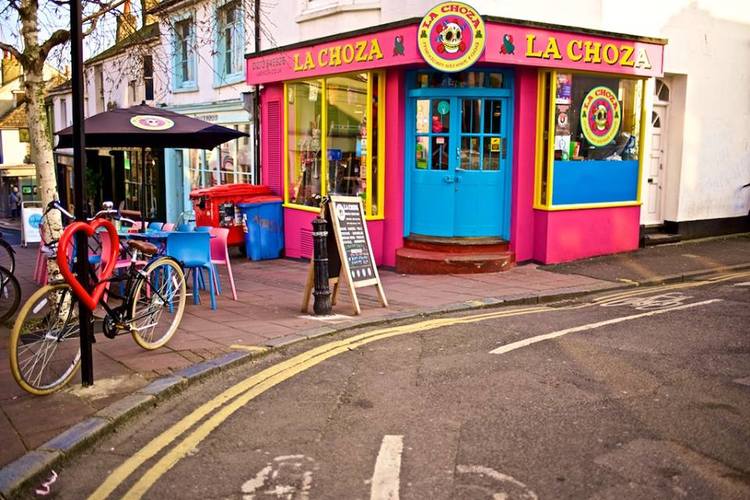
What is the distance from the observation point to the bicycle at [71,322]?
5285 mm

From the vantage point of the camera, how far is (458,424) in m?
4.82

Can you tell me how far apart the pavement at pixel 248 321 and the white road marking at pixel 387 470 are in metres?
1.81

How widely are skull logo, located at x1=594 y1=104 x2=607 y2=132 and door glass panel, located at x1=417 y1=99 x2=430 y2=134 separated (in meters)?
2.87

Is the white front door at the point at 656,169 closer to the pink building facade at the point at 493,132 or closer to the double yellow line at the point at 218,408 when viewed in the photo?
the pink building facade at the point at 493,132

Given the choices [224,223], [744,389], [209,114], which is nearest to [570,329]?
[744,389]

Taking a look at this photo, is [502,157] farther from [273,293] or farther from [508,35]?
[273,293]

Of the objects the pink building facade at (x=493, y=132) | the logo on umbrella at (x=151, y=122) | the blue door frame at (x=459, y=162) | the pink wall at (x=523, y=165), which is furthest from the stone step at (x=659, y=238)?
the logo on umbrella at (x=151, y=122)

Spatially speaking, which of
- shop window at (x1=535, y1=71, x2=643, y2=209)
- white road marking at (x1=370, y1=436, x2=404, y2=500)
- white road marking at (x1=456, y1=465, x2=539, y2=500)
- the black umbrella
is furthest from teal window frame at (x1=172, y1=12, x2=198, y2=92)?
white road marking at (x1=456, y1=465, x2=539, y2=500)

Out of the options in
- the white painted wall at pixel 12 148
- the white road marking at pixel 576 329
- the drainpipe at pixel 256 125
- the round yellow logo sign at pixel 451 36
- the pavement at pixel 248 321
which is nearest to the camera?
the pavement at pixel 248 321

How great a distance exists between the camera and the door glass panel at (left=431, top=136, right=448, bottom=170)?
37.8 feet

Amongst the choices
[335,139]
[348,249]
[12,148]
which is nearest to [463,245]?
[335,139]

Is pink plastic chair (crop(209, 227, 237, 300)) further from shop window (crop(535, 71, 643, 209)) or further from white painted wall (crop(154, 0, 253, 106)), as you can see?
white painted wall (crop(154, 0, 253, 106))

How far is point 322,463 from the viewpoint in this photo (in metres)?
4.26

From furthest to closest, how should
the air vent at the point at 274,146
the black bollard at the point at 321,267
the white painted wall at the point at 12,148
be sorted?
the white painted wall at the point at 12,148
the air vent at the point at 274,146
the black bollard at the point at 321,267
